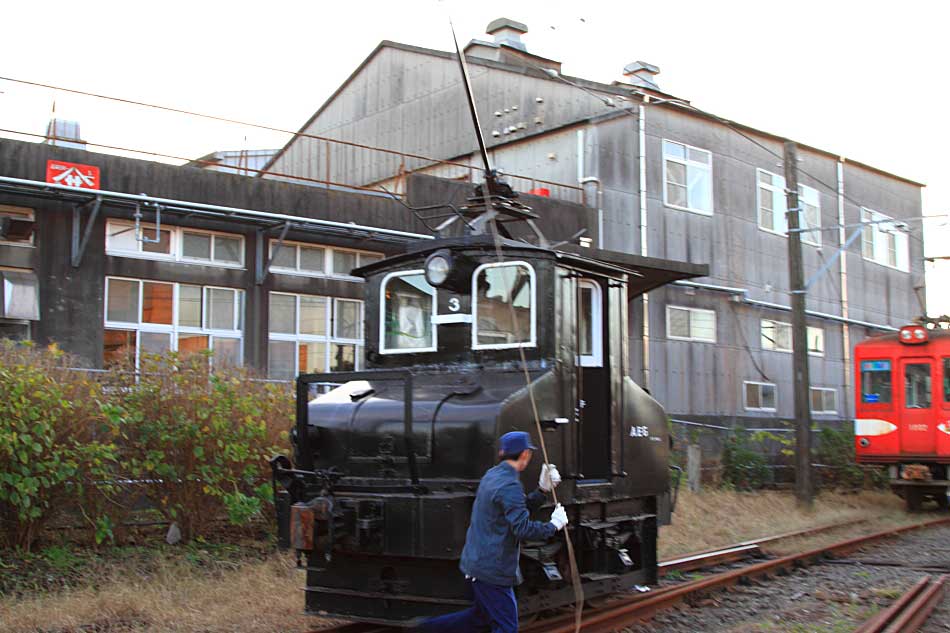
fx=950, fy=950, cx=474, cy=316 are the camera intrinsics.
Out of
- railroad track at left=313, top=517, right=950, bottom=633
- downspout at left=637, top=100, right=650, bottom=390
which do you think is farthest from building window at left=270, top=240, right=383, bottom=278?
railroad track at left=313, top=517, right=950, bottom=633

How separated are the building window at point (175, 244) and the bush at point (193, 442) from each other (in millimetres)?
4831

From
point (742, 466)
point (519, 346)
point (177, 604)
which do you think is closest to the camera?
point (519, 346)

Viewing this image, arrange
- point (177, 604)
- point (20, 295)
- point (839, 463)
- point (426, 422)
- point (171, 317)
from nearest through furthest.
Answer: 1. point (426, 422)
2. point (177, 604)
3. point (20, 295)
4. point (171, 317)
5. point (839, 463)

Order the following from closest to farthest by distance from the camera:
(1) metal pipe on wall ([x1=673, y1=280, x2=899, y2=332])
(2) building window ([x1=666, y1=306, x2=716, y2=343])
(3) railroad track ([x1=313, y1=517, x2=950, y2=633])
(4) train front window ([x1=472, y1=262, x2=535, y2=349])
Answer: (4) train front window ([x1=472, y1=262, x2=535, y2=349])
(3) railroad track ([x1=313, y1=517, x2=950, y2=633])
(2) building window ([x1=666, y1=306, x2=716, y2=343])
(1) metal pipe on wall ([x1=673, y1=280, x2=899, y2=332])

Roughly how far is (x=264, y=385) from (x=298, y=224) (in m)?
5.42

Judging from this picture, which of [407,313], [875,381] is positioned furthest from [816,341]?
[407,313]

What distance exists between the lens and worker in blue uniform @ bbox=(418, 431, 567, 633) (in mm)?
5820

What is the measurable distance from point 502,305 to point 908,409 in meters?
13.7

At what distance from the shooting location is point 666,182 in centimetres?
2222

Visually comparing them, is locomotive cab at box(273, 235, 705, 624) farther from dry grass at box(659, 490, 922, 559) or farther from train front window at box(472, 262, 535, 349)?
dry grass at box(659, 490, 922, 559)

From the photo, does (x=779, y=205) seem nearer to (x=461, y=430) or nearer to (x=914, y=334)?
→ (x=914, y=334)

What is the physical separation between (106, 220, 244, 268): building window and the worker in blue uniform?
10.3 m

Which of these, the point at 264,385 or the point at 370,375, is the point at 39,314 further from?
the point at 370,375

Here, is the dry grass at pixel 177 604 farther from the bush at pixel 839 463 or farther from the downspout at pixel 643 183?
the bush at pixel 839 463
